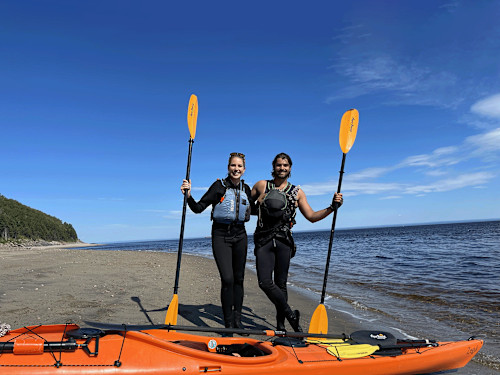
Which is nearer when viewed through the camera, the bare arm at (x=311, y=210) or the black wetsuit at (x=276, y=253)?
the black wetsuit at (x=276, y=253)

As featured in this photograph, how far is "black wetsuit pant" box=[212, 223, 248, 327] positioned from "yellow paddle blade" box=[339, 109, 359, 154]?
2.51 metres

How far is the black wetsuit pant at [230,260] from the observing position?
13.9 feet

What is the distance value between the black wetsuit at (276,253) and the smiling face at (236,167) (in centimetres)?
68

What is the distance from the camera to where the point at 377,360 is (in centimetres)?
325

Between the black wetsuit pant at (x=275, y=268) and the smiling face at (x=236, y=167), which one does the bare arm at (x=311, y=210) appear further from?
the smiling face at (x=236, y=167)

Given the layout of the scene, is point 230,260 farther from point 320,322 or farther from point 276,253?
point 320,322

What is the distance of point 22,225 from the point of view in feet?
174

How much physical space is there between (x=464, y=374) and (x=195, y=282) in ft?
21.5

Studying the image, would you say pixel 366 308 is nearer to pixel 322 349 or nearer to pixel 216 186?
pixel 322 349

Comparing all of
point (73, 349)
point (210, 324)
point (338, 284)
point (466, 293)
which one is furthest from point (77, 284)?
point (466, 293)

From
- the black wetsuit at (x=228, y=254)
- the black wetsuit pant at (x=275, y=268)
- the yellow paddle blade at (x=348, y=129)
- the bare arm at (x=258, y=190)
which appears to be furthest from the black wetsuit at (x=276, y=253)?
the yellow paddle blade at (x=348, y=129)

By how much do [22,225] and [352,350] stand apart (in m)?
62.1

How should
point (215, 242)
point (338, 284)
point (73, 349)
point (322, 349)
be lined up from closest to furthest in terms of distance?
point (73, 349) → point (322, 349) → point (215, 242) → point (338, 284)

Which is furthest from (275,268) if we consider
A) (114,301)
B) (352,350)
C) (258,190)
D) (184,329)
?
(114,301)
